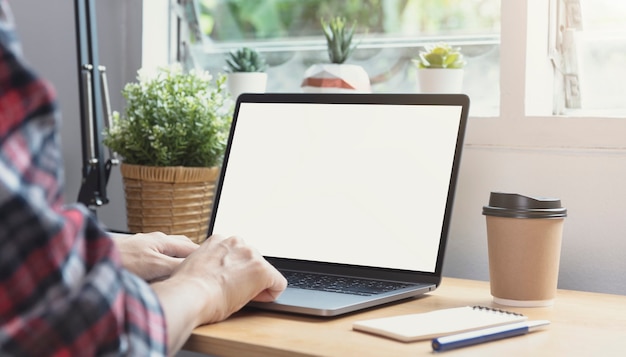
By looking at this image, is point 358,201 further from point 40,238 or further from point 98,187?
point 40,238

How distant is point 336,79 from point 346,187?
39 centimetres

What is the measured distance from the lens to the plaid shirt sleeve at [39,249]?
55 centimetres

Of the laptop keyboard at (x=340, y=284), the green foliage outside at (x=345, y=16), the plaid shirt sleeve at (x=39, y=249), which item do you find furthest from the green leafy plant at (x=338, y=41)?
the plaid shirt sleeve at (x=39, y=249)

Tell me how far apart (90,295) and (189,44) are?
135 cm

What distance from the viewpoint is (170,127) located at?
4.68 feet

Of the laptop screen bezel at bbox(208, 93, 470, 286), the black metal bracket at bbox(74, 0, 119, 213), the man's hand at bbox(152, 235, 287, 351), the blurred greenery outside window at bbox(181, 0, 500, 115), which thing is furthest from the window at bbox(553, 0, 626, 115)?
the black metal bracket at bbox(74, 0, 119, 213)

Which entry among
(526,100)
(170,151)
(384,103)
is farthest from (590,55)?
(170,151)

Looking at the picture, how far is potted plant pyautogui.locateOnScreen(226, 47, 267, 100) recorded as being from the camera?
166 centimetres

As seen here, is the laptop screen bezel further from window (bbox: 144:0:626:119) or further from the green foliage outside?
the green foliage outside

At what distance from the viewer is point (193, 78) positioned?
149 centimetres

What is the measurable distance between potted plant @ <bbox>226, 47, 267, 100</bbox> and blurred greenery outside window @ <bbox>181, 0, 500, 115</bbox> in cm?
9

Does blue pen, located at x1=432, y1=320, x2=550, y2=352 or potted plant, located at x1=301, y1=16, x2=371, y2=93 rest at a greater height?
potted plant, located at x1=301, y1=16, x2=371, y2=93

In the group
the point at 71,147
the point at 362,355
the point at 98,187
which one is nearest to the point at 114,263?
the point at 362,355

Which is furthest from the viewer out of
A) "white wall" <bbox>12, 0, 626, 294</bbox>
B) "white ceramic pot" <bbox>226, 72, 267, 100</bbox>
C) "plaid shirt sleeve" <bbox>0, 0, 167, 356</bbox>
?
"white ceramic pot" <bbox>226, 72, 267, 100</bbox>
